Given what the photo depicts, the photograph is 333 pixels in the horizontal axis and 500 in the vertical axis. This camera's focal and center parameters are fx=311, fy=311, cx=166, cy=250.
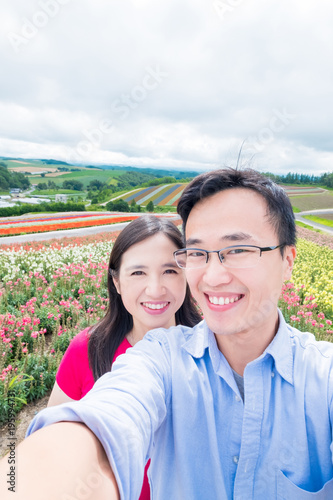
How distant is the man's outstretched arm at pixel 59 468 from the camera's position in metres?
0.66

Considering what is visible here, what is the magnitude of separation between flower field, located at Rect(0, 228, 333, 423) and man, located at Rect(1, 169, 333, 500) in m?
2.59

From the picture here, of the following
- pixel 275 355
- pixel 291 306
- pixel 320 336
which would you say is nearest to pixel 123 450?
pixel 275 355

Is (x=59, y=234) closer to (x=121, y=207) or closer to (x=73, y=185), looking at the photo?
(x=121, y=207)

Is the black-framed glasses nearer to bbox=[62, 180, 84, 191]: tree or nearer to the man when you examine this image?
the man

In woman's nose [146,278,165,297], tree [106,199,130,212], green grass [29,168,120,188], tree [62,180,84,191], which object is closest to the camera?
woman's nose [146,278,165,297]

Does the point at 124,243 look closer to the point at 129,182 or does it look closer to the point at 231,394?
the point at 231,394

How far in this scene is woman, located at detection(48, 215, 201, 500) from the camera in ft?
6.45

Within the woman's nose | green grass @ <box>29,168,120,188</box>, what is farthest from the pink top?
green grass @ <box>29,168,120,188</box>

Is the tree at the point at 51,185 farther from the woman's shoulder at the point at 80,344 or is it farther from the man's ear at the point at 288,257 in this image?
the man's ear at the point at 288,257

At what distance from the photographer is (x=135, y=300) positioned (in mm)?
2027

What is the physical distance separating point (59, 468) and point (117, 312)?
5.17ft

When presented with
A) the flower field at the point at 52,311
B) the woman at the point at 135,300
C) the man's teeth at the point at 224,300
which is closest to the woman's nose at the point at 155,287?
the woman at the point at 135,300

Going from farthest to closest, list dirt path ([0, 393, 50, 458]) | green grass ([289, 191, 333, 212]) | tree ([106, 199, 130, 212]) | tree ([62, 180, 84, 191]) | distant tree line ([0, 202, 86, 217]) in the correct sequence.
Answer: tree ([62, 180, 84, 191])
tree ([106, 199, 130, 212])
green grass ([289, 191, 333, 212])
distant tree line ([0, 202, 86, 217])
dirt path ([0, 393, 50, 458])

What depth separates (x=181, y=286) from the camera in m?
2.05
